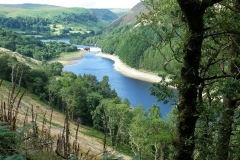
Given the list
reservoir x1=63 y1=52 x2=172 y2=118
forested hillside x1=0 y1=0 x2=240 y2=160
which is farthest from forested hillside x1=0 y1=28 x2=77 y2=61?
forested hillside x1=0 y1=0 x2=240 y2=160

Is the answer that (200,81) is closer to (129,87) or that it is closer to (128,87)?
(128,87)

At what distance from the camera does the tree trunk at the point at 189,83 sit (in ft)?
14.3

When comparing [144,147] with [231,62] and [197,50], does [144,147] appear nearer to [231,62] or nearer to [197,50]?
[231,62]

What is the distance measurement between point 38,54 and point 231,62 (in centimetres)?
10242

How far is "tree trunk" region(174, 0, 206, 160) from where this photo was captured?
435 centimetres

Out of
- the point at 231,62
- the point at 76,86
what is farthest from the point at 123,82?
the point at 231,62

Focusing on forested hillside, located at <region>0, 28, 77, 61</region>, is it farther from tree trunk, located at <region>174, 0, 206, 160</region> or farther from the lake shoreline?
tree trunk, located at <region>174, 0, 206, 160</region>

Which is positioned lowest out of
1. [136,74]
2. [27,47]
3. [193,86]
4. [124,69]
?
[136,74]

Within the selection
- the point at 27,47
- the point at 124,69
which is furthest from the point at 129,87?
the point at 27,47

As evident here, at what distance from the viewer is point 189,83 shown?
4551 millimetres

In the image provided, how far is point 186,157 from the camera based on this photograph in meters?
4.74

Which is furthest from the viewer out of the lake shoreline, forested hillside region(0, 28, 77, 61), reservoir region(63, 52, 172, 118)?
forested hillside region(0, 28, 77, 61)

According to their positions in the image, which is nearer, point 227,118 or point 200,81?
point 200,81

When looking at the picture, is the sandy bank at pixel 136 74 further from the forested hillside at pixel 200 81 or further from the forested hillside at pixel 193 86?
the forested hillside at pixel 200 81
